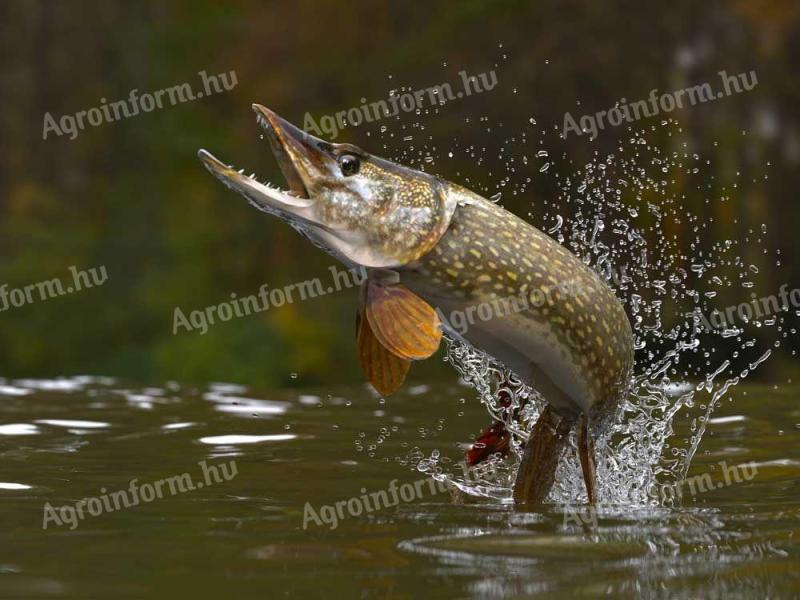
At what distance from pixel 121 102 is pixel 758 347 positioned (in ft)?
34.1

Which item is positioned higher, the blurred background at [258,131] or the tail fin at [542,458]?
the blurred background at [258,131]

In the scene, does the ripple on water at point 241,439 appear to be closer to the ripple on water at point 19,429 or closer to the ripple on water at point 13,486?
the ripple on water at point 19,429

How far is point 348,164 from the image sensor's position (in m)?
4.88

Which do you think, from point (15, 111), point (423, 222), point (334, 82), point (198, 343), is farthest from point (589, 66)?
point (423, 222)

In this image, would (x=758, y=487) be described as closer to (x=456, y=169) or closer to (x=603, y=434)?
(x=603, y=434)

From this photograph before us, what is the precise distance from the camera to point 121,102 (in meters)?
20.2

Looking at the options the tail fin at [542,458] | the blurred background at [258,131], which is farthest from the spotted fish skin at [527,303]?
the blurred background at [258,131]

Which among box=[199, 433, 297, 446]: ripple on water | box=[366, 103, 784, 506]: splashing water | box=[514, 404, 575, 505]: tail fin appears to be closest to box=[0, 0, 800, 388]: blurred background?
box=[366, 103, 784, 506]: splashing water

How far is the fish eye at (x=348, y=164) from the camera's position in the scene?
4.86 meters

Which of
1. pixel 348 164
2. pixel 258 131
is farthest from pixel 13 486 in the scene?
pixel 258 131

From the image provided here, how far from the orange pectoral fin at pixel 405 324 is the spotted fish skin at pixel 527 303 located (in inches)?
6.2

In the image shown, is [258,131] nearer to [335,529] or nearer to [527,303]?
[527,303]

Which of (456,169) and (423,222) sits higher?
(456,169)

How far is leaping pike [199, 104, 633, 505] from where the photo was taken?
4805 millimetres
